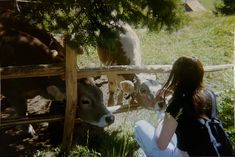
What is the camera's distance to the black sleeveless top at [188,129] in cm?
362

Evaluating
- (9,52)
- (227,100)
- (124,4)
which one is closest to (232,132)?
(227,100)

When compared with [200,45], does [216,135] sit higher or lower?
lower

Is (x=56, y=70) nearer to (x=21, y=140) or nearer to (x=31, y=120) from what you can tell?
(x=31, y=120)

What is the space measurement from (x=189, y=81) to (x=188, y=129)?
14.9 inches

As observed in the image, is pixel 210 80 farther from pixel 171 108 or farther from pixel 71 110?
pixel 171 108

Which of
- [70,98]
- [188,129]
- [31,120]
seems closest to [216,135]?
[188,129]

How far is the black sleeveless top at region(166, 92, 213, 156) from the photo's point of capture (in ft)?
11.9

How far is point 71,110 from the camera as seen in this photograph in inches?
190

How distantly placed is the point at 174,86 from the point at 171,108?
0.21 metres

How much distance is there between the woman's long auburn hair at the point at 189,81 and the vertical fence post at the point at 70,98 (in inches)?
47.8

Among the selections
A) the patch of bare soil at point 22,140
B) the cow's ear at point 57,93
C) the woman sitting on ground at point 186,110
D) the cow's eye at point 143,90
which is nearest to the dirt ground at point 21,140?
the patch of bare soil at point 22,140

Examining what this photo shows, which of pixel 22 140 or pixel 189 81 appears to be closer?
pixel 189 81

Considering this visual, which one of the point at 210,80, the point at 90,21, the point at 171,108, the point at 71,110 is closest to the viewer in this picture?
the point at 171,108

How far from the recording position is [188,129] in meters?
3.69
